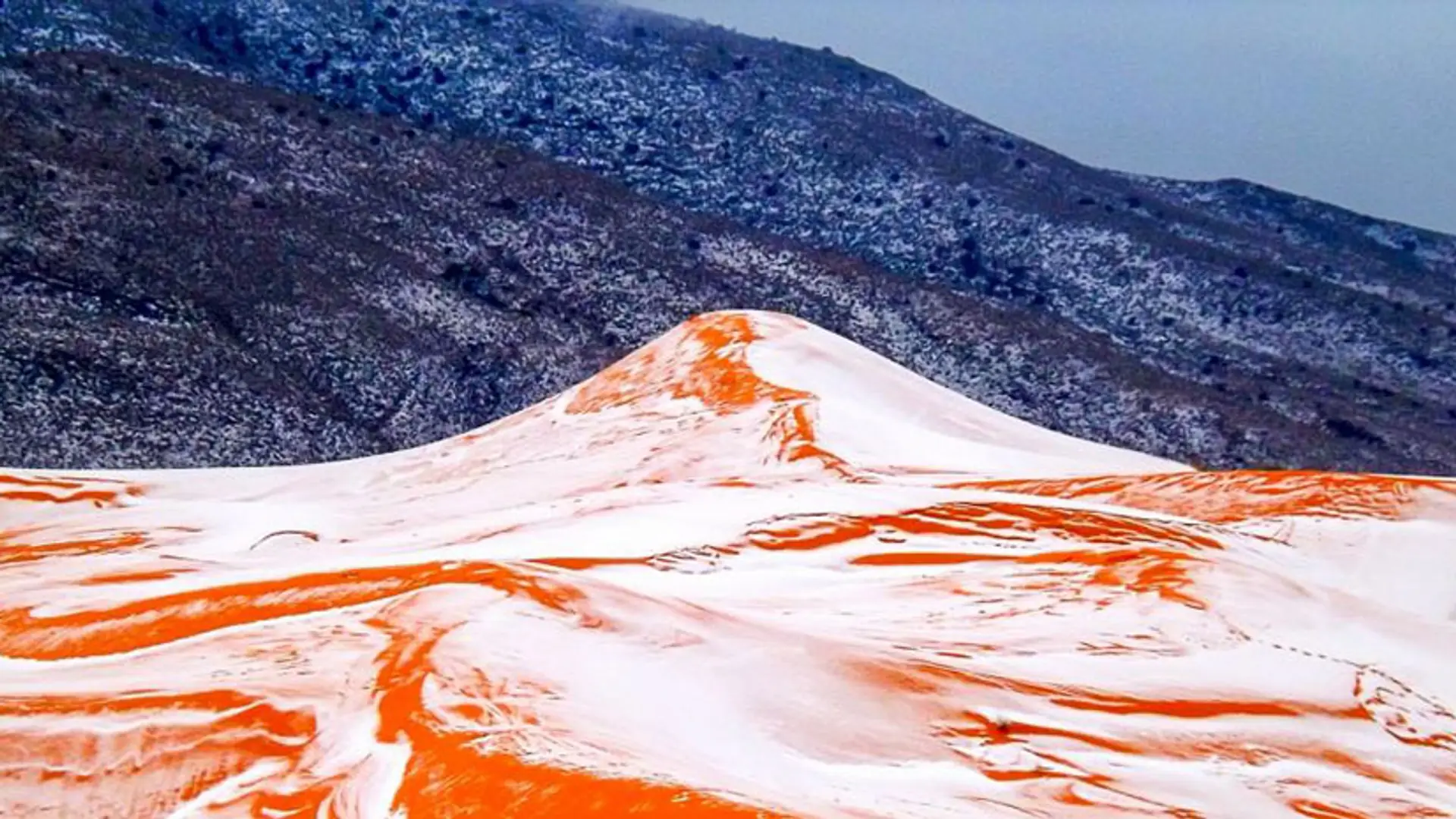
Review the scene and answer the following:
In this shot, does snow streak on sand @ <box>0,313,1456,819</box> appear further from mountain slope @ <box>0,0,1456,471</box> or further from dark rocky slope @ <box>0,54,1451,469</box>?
mountain slope @ <box>0,0,1456,471</box>

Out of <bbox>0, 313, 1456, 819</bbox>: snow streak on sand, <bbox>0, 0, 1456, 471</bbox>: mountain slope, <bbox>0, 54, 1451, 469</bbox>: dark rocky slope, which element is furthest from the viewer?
<bbox>0, 0, 1456, 471</bbox>: mountain slope

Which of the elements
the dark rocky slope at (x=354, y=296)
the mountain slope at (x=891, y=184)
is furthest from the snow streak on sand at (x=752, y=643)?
the mountain slope at (x=891, y=184)

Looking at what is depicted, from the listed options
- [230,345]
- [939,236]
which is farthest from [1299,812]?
[939,236]

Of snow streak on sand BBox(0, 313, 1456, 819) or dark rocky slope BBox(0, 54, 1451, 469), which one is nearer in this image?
snow streak on sand BBox(0, 313, 1456, 819)

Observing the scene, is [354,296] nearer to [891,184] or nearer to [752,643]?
[891,184]

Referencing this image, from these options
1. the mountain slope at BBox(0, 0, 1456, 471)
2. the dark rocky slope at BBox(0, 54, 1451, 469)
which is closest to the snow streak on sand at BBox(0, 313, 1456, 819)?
the dark rocky slope at BBox(0, 54, 1451, 469)

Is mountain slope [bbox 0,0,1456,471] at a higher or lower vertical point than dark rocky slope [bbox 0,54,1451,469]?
higher
